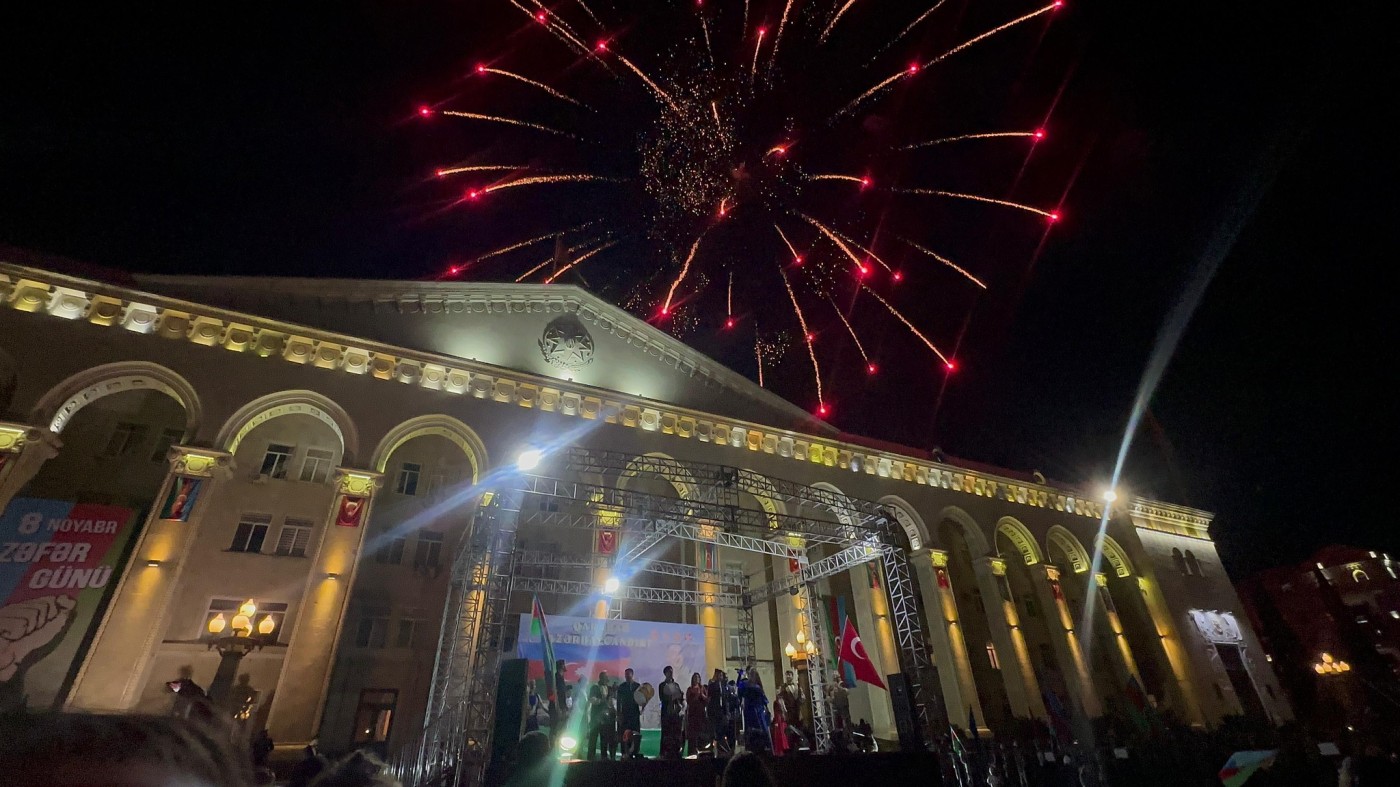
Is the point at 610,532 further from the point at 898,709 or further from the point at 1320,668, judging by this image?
the point at 1320,668

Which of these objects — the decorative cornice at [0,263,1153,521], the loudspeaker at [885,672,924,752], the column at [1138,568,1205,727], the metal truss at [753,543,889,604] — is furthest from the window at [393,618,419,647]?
the column at [1138,568,1205,727]

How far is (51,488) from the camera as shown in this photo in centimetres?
1530

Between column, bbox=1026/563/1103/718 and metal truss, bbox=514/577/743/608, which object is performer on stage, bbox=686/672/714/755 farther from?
column, bbox=1026/563/1103/718

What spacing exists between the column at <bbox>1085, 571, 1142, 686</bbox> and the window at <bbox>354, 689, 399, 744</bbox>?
24153 millimetres

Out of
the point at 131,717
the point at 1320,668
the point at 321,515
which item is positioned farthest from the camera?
the point at 1320,668

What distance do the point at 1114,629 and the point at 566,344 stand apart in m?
23.7

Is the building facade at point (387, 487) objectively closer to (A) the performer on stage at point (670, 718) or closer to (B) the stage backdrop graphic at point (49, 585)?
(B) the stage backdrop graphic at point (49, 585)

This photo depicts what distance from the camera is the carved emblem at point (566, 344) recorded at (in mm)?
20250

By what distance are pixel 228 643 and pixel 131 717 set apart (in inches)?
459

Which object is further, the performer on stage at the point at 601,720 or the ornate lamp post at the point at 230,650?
the performer on stage at the point at 601,720

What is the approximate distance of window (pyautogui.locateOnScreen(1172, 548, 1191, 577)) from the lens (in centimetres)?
2833

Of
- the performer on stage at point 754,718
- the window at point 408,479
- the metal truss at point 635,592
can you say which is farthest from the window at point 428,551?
the performer on stage at point 754,718

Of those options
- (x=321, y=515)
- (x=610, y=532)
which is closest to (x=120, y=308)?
(x=321, y=515)

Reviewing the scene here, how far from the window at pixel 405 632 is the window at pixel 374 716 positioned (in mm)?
1114
